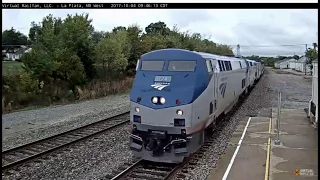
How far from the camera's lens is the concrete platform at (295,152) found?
26.6ft

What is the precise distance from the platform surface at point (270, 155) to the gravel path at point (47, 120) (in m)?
7.33

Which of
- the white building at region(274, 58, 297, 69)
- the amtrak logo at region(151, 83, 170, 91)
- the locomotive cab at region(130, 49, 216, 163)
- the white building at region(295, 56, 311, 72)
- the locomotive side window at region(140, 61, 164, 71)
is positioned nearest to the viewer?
the locomotive cab at region(130, 49, 216, 163)

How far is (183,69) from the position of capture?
9.12 m

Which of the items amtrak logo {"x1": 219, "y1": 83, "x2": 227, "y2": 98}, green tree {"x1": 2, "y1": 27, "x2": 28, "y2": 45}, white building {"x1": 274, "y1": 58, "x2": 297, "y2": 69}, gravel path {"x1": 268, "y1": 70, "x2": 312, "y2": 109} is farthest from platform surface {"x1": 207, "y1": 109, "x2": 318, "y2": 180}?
white building {"x1": 274, "y1": 58, "x2": 297, "y2": 69}

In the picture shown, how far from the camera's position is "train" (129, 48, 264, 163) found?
331 inches

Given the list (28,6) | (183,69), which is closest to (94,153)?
(183,69)

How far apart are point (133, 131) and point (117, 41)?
81.5ft

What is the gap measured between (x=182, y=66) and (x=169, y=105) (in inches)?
52.7

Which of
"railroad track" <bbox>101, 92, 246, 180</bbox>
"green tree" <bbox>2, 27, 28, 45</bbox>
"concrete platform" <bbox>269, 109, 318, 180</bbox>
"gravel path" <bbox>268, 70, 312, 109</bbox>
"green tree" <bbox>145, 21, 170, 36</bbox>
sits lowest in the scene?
"railroad track" <bbox>101, 92, 246, 180</bbox>

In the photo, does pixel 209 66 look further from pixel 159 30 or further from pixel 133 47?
pixel 159 30

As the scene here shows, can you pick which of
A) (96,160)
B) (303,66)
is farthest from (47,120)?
(303,66)

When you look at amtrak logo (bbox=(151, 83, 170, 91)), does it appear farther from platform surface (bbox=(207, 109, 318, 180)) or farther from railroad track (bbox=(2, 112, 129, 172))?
railroad track (bbox=(2, 112, 129, 172))

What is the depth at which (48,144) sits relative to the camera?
11.6 m

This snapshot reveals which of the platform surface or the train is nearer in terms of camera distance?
the platform surface
